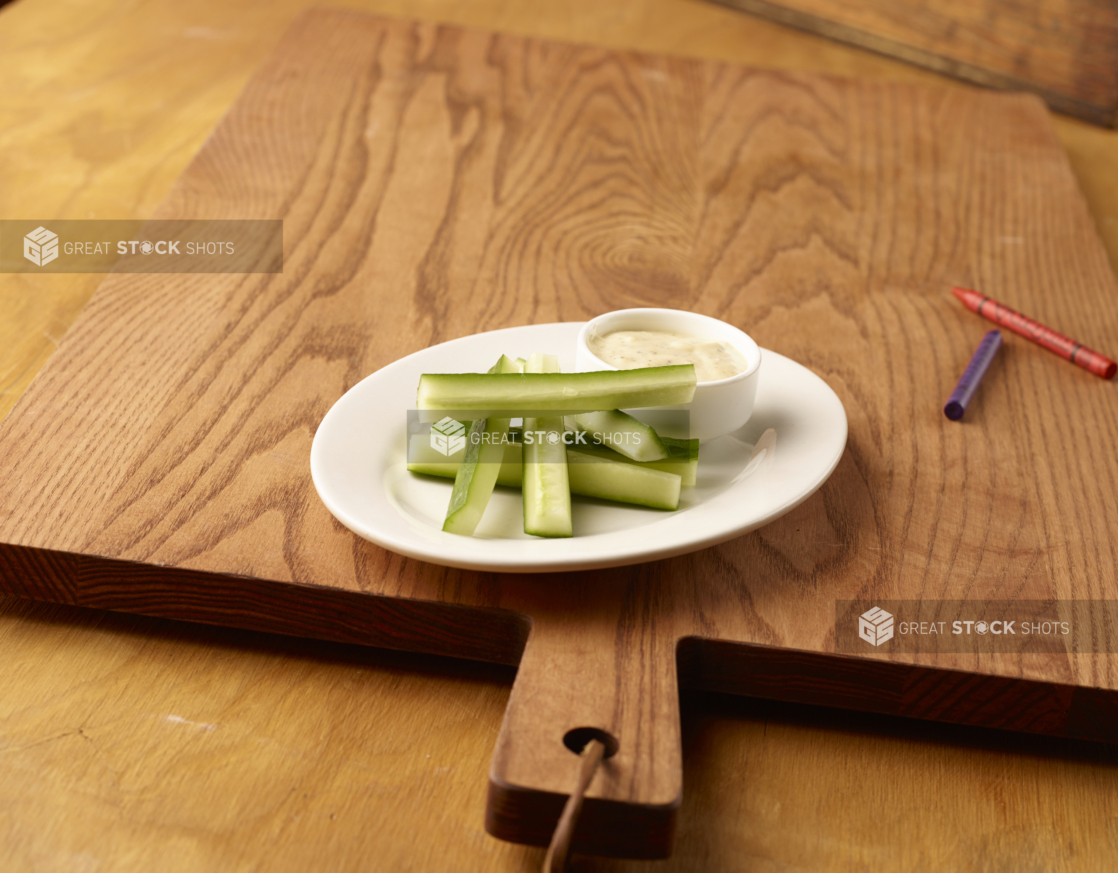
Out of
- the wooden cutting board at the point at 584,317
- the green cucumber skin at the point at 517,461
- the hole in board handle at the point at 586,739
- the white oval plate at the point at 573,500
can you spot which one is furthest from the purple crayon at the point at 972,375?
the hole in board handle at the point at 586,739

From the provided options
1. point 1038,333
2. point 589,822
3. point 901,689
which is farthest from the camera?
point 1038,333

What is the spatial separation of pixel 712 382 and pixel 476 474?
10.3 inches

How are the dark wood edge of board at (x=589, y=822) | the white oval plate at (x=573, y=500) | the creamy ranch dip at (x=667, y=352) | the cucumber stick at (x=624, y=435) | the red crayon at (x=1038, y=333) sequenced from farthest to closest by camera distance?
the red crayon at (x=1038, y=333) → the creamy ranch dip at (x=667, y=352) → the cucumber stick at (x=624, y=435) → the white oval plate at (x=573, y=500) → the dark wood edge of board at (x=589, y=822)

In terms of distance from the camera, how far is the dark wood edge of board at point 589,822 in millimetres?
760

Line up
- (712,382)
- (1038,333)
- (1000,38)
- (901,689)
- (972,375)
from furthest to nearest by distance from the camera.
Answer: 1. (1000,38)
2. (1038,333)
3. (972,375)
4. (712,382)
5. (901,689)

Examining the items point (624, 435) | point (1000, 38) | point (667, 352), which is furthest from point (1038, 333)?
point (1000, 38)

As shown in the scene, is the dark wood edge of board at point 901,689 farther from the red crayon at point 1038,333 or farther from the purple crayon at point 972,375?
the red crayon at point 1038,333

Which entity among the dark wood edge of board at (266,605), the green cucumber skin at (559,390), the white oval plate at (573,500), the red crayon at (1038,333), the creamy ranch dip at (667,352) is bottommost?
the dark wood edge of board at (266,605)

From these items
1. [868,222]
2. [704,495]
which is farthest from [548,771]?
[868,222]

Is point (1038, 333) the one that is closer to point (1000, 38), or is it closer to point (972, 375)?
point (972, 375)

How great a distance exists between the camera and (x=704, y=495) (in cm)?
100

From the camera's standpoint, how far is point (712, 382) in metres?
1.02

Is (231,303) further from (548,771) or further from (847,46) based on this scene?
(847,46)

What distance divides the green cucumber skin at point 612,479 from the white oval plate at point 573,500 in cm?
1
